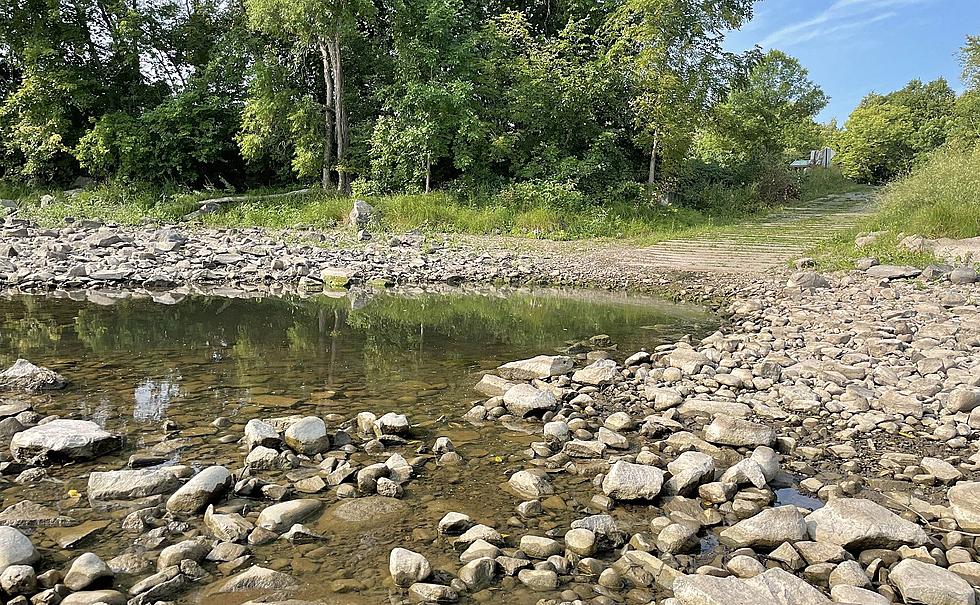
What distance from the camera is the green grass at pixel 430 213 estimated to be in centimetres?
1658

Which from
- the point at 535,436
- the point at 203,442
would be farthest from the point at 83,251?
the point at 535,436

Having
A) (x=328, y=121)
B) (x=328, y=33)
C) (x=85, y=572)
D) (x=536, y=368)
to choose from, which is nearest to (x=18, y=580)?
(x=85, y=572)

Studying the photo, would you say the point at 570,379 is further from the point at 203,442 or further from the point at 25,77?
the point at 25,77

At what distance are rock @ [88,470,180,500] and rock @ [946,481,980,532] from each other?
3.56 m

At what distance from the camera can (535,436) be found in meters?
4.12

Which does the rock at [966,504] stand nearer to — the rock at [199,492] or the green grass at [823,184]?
the rock at [199,492]

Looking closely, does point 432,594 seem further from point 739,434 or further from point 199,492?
point 739,434

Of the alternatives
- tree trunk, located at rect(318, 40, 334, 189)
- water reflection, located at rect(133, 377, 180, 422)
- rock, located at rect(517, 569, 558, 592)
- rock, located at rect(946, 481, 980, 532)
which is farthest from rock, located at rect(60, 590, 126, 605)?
tree trunk, located at rect(318, 40, 334, 189)

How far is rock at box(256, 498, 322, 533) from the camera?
2.90m

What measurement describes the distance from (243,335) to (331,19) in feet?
43.4

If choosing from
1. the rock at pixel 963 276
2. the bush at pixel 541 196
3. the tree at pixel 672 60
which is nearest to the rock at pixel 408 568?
the rock at pixel 963 276

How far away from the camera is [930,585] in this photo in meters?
2.37

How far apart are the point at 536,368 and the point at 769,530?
278 centimetres

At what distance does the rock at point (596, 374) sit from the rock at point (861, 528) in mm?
2366
